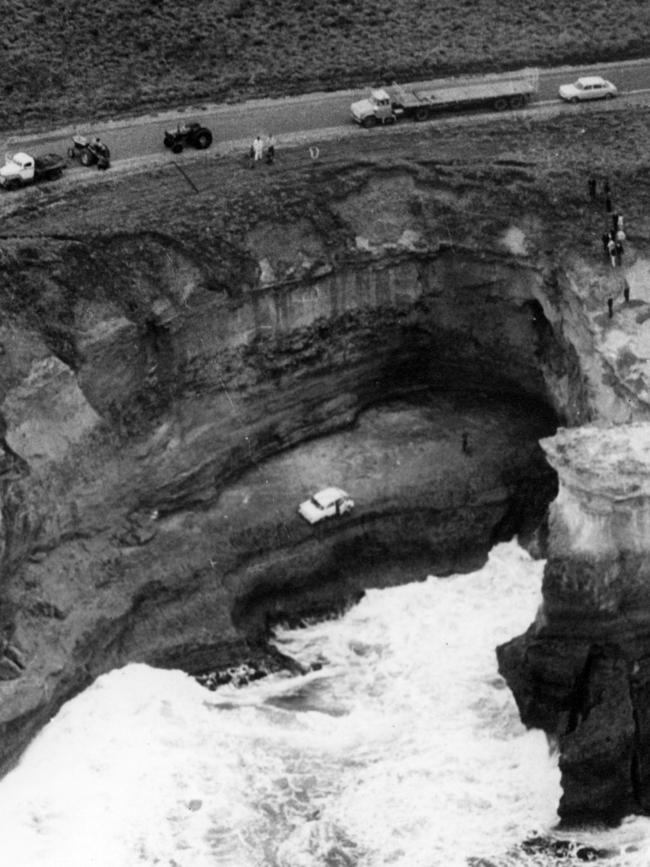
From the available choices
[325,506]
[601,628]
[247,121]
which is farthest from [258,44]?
[601,628]

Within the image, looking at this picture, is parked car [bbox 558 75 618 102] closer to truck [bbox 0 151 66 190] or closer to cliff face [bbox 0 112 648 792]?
cliff face [bbox 0 112 648 792]

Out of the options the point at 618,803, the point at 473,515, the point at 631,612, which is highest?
the point at 473,515

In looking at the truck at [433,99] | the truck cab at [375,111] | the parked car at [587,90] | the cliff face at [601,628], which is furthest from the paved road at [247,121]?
the cliff face at [601,628]

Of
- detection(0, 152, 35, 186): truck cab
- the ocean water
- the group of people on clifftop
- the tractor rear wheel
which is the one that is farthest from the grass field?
the ocean water

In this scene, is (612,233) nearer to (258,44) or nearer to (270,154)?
(270,154)

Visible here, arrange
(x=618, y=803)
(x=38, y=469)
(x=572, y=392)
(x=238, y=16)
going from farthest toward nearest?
(x=238, y=16) < (x=572, y=392) < (x=38, y=469) < (x=618, y=803)

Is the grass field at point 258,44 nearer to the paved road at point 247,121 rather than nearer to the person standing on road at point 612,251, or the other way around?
the paved road at point 247,121

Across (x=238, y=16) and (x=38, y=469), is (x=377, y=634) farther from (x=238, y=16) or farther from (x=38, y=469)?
(x=238, y=16)

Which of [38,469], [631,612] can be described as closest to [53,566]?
[38,469]
